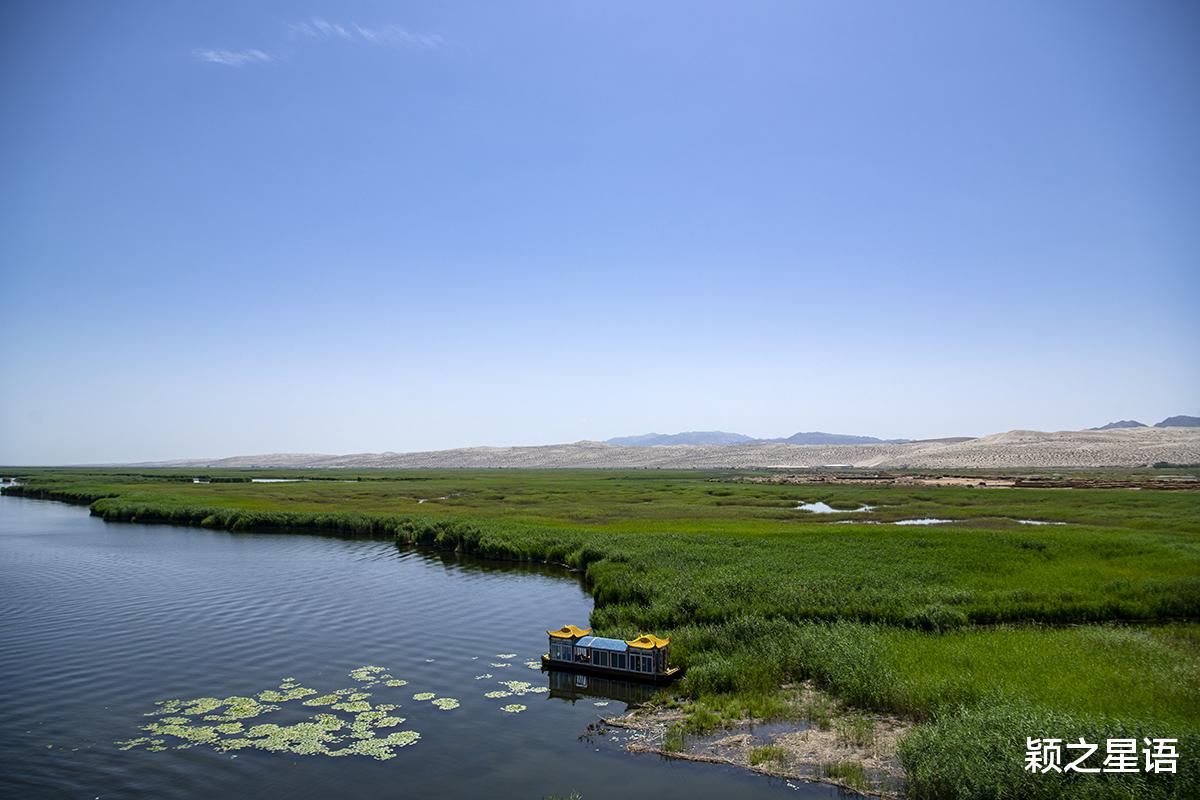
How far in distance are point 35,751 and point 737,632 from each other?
66.7 ft

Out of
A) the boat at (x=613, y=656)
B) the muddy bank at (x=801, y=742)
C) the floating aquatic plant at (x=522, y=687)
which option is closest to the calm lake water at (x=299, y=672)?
the floating aquatic plant at (x=522, y=687)

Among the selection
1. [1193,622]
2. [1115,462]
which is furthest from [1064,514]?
[1115,462]

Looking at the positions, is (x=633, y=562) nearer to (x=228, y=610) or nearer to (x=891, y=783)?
(x=228, y=610)

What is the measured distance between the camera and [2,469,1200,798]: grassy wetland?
15164 mm

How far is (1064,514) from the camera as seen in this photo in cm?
6172

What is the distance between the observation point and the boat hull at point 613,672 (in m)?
21.8

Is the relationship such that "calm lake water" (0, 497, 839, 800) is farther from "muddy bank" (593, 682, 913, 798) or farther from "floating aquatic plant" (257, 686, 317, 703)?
"muddy bank" (593, 682, 913, 798)

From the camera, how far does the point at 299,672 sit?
78.1 ft

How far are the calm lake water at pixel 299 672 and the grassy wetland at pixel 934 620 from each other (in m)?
3.15

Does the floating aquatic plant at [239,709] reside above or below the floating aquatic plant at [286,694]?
above

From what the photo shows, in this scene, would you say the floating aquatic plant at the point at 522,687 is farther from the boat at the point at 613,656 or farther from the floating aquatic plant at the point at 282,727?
the floating aquatic plant at the point at 282,727

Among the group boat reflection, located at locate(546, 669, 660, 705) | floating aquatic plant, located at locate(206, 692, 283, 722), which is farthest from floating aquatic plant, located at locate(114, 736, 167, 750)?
boat reflection, located at locate(546, 669, 660, 705)

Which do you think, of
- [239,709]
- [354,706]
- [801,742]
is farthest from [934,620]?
[239,709]

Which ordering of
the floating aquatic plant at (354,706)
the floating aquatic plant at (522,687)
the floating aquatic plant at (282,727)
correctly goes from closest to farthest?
the floating aquatic plant at (282,727)
the floating aquatic plant at (354,706)
the floating aquatic plant at (522,687)
